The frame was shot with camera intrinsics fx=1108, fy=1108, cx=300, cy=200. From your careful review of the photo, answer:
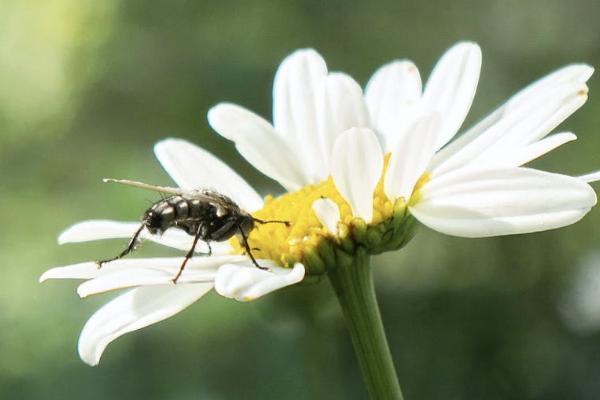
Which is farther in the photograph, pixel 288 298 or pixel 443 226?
pixel 288 298

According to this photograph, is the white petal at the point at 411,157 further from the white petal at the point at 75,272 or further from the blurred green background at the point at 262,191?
the blurred green background at the point at 262,191

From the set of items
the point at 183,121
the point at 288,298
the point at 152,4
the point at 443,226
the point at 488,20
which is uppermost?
the point at 152,4

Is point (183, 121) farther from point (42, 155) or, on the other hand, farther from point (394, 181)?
point (394, 181)

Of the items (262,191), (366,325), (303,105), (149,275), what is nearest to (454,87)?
(303,105)

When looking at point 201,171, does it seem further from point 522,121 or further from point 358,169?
point 522,121

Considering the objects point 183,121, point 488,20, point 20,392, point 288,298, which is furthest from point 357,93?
point 488,20
